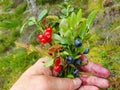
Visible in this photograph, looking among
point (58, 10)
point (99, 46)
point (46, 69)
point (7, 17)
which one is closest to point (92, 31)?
point (99, 46)

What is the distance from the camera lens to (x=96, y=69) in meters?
4.52

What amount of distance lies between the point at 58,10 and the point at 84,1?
78 centimetres

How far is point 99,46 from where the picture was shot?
7.30 metres

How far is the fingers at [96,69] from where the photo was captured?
4414 mm

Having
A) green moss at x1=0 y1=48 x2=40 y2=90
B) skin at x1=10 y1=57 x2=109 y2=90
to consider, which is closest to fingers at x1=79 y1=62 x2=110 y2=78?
skin at x1=10 y1=57 x2=109 y2=90

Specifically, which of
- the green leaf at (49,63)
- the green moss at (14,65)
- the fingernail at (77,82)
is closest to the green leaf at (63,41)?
the green leaf at (49,63)

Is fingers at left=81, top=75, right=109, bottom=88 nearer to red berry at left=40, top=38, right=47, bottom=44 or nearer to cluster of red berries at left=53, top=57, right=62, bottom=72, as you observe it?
cluster of red berries at left=53, top=57, right=62, bottom=72

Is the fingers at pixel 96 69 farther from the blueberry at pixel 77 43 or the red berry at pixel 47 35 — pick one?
the red berry at pixel 47 35

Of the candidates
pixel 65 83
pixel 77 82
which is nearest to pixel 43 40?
pixel 65 83

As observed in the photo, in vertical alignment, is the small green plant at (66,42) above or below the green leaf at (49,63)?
above

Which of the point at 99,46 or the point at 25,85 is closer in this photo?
the point at 25,85

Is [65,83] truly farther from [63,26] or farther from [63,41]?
[63,26]

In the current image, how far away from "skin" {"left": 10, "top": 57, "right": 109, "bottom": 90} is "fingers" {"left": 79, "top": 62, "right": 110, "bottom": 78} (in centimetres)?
2

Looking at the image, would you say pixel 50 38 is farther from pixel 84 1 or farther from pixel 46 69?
pixel 84 1
